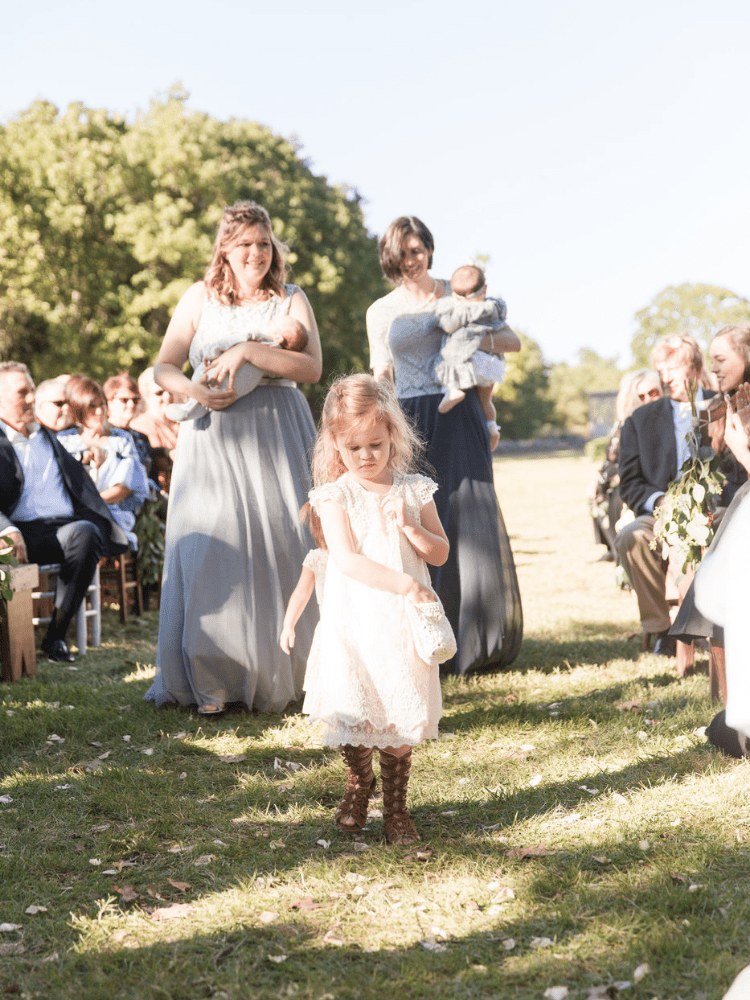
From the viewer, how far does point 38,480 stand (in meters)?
7.40

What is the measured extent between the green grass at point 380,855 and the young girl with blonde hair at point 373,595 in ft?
1.31

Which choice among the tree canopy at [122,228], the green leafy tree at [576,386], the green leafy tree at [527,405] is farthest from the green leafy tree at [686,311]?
the tree canopy at [122,228]

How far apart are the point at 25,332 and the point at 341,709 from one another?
2917cm

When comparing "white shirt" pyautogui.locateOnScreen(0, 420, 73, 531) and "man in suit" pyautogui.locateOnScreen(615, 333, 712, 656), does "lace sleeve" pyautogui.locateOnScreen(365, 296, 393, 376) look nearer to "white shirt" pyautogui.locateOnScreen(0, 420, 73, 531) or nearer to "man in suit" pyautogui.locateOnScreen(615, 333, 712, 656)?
"man in suit" pyautogui.locateOnScreen(615, 333, 712, 656)

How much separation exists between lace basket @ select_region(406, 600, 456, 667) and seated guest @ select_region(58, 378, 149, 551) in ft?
16.7

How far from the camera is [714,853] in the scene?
3.36m

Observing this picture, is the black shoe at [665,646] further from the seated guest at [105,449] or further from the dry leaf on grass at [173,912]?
the dry leaf on grass at [173,912]

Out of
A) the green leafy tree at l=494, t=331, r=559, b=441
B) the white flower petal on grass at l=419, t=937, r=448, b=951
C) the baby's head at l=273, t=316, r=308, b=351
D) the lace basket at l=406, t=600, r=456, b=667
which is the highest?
the green leafy tree at l=494, t=331, r=559, b=441

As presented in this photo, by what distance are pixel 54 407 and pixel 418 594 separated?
216 inches

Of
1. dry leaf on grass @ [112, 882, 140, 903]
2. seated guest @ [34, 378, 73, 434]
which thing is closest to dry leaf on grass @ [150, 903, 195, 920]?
dry leaf on grass @ [112, 882, 140, 903]

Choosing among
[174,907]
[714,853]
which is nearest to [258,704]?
[174,907]

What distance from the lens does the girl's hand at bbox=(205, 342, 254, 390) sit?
17.1 feet

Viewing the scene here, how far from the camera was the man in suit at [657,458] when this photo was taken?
6.45m

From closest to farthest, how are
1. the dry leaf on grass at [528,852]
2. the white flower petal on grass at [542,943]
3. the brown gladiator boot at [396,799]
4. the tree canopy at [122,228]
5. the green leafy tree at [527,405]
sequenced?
the white flower petal on grass at [542,943]
the dry leaf on grass at [528,852]
the brown gladiator boot at [396,799]
the tree canopy at [122,228]
the green leafy tree at [527,405]
